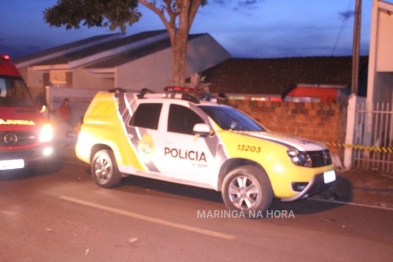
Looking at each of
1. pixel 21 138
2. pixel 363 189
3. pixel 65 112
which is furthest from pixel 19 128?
pixel 65 112

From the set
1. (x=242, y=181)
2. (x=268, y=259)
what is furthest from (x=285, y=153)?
(x=268, y=259)

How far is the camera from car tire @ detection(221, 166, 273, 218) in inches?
277

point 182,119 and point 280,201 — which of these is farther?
point 280,201

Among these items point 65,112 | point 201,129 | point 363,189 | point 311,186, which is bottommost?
point 363,189

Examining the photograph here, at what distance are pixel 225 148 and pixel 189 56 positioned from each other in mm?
18330

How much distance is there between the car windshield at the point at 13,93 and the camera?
980 cm

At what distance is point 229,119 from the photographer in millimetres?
8086

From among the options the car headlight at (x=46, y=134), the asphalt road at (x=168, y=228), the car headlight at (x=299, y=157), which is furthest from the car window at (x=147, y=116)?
the car headlight at (x=299, y=157)

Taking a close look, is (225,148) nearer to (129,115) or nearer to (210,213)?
(210,213)

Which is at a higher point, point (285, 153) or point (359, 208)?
point (285, 153)

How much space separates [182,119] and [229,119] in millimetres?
797

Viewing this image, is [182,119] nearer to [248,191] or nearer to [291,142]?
[248,191]

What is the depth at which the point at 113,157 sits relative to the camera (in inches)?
353

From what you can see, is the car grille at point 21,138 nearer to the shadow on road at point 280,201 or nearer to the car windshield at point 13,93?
the car windshield at point 13,93
